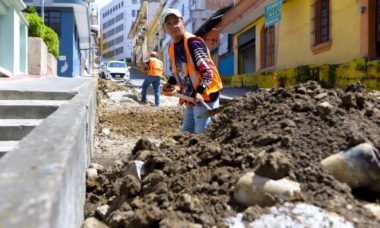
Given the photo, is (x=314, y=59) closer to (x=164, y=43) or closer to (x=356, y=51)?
(x=356, y=51)

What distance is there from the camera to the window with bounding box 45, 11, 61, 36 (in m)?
26.2

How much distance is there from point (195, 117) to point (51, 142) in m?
2.28

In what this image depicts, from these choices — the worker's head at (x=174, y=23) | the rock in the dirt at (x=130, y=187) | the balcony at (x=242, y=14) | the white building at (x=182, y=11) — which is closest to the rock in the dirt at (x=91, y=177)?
the rock in the dirt at (x=130, y=187)

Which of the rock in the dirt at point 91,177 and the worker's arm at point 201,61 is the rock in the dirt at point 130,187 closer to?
the rock in the dirt at point 91,177

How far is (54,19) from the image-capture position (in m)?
26.4

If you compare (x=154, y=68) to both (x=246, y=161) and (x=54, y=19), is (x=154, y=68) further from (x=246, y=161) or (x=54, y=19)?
(x=54, y=19)

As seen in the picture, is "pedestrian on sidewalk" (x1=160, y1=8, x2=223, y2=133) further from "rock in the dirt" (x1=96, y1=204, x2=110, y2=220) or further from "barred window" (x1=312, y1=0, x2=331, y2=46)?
"barred window" (x1=312, y1=0, x2=331, y2=46)

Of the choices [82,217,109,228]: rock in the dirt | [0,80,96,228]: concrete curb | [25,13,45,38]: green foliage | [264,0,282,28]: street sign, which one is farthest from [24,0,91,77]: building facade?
[0,80,96,228]: concrete curb

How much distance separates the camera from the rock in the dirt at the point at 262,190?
2.30m

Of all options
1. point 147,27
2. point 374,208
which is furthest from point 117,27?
point 374,208

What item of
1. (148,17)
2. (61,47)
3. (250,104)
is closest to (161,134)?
(250,104)

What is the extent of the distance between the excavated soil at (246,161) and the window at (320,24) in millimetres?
10995

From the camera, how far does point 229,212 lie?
2.33m

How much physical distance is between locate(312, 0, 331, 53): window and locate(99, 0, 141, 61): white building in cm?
7743
